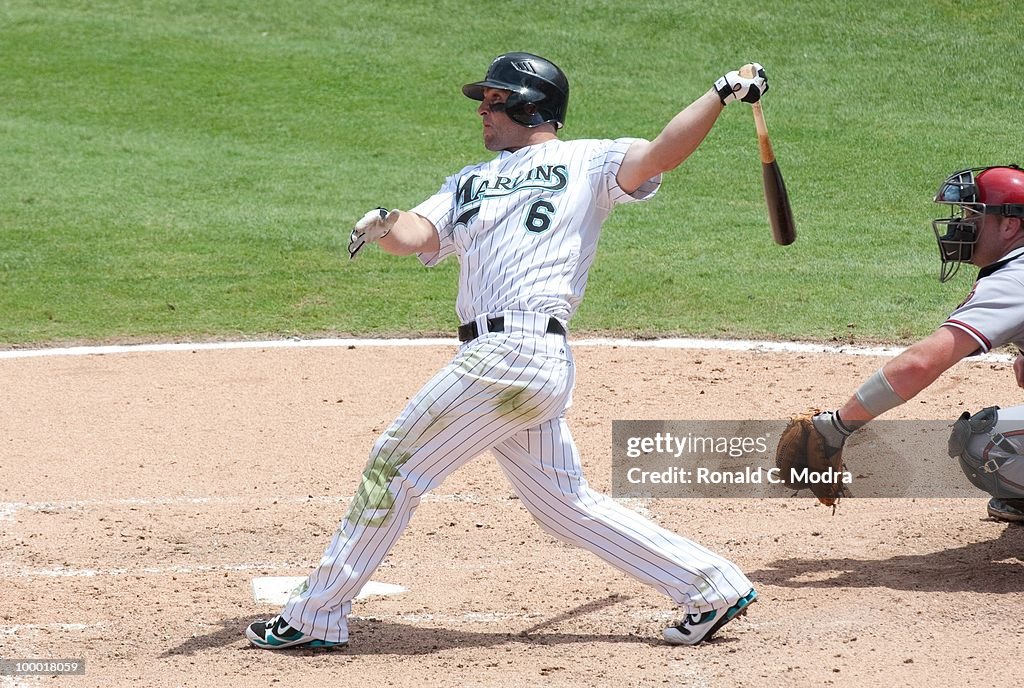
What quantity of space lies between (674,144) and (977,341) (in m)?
1.15

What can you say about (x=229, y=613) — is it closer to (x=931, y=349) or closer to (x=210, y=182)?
(x=931, y=349)

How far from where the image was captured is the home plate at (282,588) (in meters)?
4.61

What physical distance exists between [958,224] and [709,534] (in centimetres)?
151

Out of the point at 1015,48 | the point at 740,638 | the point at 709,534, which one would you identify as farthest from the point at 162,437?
the point at 1015,48

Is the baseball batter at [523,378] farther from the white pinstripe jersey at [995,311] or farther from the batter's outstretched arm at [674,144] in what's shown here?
the white pinstripe jersey at [995,311]

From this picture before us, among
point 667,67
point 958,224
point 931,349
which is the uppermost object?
point 667,67

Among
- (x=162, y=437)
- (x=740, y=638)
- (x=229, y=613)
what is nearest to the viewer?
(x=740, y=638)

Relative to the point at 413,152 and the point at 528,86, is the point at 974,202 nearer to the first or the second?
the point at 528,86

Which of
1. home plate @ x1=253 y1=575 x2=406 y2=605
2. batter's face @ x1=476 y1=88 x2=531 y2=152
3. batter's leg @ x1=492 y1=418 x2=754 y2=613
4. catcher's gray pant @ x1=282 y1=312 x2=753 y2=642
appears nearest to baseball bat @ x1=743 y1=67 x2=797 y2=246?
batter's face @ x1=476 y1=88 x2=531 y2=152

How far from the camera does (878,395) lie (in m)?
4.16

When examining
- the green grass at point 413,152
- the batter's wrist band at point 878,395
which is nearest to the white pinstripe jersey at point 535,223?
the batter's wrist band at point 878,395

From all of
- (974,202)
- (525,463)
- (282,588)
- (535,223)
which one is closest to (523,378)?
(525,463)

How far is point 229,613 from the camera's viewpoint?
4.46 meters

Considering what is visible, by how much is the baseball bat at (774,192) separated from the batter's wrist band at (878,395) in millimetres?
506
